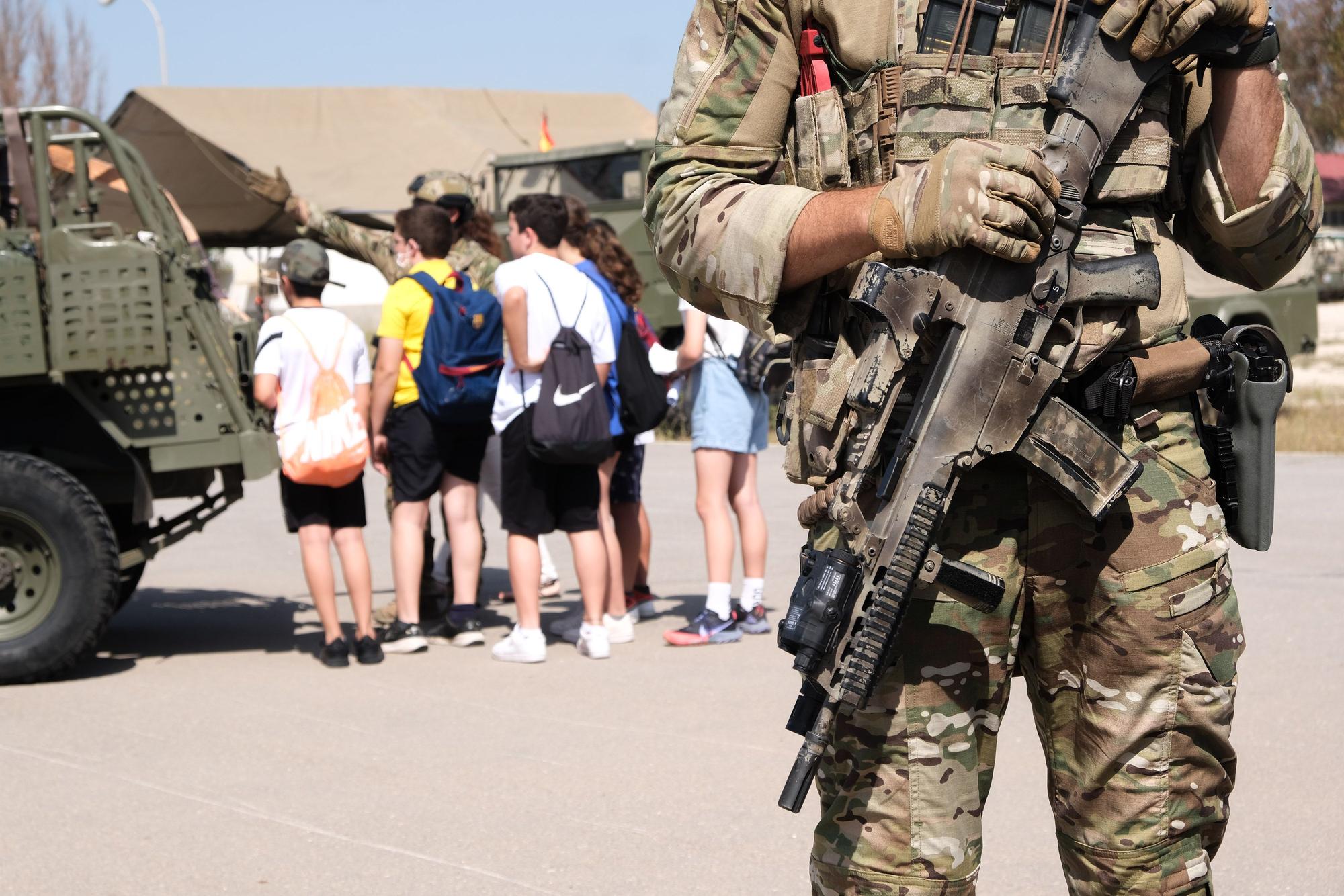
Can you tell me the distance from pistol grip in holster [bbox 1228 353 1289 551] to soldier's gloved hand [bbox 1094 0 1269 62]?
0.53 metres

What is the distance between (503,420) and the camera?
6121 mm

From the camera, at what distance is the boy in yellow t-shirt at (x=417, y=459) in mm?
6402

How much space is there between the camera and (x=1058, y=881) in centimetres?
373

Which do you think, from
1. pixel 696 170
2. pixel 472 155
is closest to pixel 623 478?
pixel 696 170

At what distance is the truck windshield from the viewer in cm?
1429

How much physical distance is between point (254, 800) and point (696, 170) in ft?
9.34

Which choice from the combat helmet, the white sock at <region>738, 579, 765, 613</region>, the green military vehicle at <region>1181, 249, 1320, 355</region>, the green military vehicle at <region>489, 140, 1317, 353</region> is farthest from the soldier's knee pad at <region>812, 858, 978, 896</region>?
the green military vehicle at <region>1181, 249, 1320, 355</region>

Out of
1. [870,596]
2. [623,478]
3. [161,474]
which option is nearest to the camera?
[870,596]

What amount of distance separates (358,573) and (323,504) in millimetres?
308

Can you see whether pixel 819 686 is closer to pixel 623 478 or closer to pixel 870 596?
pixel 870 596

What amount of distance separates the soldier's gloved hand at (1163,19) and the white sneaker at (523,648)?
174 inches

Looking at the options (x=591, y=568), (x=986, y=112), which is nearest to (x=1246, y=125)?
(x=986, y=112)

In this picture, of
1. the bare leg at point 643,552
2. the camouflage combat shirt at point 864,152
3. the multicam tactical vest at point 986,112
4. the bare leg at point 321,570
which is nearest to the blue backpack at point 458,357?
the bare leg at point 321,570

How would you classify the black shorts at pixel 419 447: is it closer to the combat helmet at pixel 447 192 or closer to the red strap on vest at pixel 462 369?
the red strap on vest at pixel 462 369
